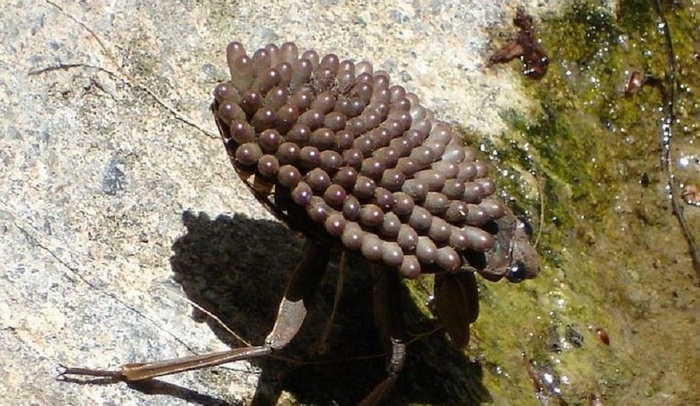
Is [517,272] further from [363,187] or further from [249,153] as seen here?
[249,153]

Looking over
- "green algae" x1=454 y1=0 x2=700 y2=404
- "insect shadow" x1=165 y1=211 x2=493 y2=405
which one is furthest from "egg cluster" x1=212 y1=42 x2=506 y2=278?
"green algae" x1=454 y1=0 x2=700 y2=404

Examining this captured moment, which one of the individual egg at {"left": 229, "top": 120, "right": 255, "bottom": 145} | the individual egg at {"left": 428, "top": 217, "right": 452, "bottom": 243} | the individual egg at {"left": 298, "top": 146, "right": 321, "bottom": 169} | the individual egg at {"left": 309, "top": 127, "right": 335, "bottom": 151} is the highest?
the individual egg at {"left": 309, "top": 127, "right": 335, "bottom": 151}

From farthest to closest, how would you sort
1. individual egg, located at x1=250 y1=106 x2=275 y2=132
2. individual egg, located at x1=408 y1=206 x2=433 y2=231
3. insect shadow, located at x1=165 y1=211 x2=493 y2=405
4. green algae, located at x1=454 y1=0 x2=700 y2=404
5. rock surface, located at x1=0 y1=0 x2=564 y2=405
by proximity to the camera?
1. green algae, located at x1=454 y1=0 x2=700 y2=404
2. insect shadow, located at x1=165 y1=211 x2=493 y2=405
3. rock surface, located at x1=0 y1=0 x2=564 y2=405
4. individual egg, located at x1=408 y1=206 x2=433 y2=231
5. individual egg, located at x1=250 y1=106 x2=275 y2=132

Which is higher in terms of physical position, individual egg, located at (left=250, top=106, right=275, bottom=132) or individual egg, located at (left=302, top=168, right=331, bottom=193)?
individual egg, located at (left=250, top=106, right=275, bottom=132)

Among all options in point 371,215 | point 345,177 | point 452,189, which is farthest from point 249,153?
point 452,189

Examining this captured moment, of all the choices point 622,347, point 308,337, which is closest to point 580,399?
point 622,347

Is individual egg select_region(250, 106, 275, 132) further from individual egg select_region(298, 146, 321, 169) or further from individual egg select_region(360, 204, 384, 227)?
individual egg select_region(360, 204, 384, 227)

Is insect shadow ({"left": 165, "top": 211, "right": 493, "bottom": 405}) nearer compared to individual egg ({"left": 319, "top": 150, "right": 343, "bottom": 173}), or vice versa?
individual egg ({"left": 319, "top": 150, "right": 343, "bottom": 173})

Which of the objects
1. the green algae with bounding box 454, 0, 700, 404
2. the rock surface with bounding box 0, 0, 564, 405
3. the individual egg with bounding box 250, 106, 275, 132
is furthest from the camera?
the green algae with bounding box 454, 0, 700, 404
